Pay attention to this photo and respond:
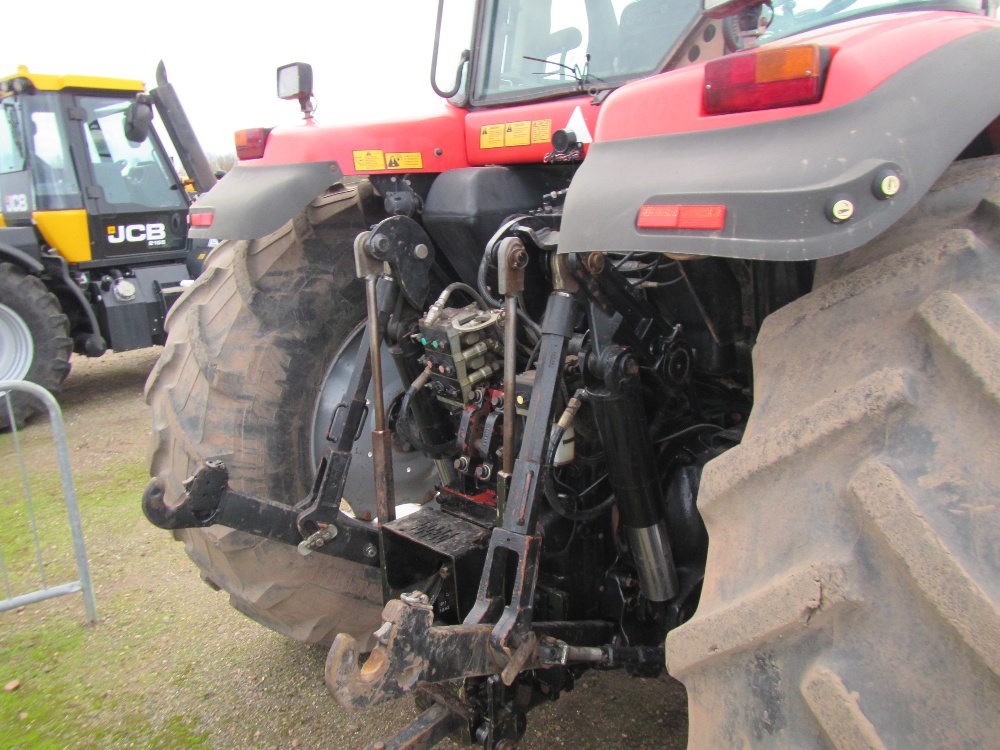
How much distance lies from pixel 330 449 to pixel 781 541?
1.26m

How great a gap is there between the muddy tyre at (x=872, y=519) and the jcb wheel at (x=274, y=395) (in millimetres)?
1424

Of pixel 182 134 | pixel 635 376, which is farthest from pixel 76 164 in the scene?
pixel 635 376

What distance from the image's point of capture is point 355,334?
2387 millimetres

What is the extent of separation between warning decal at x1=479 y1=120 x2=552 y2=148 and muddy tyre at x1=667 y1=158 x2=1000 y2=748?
3.54 feet

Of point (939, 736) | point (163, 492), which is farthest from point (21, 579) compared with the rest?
point (939, 736)

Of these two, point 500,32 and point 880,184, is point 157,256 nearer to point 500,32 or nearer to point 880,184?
point 500,32

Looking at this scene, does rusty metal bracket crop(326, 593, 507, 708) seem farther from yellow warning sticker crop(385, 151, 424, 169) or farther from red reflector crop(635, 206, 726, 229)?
yellow warning sticker crop(385, 151, 424, 169)

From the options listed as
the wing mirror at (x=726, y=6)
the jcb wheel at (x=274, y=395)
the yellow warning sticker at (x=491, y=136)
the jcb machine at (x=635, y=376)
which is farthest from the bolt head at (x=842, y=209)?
the jcb wheel at (x=274, y=395)

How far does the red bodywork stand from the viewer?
1.09 metres

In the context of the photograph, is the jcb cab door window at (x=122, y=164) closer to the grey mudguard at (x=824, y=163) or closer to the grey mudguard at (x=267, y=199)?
the grey mudguard at (x=267, y=199)

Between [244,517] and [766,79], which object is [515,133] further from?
[244,517]

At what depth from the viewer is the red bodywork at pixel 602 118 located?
1.09 meters

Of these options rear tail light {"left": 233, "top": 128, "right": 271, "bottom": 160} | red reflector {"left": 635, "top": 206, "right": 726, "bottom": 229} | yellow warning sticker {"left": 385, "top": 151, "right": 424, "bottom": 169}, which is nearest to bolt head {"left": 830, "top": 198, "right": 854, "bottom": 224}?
red reflector {"left": 635, "top": 206, "right": 726, "bottom": 229}

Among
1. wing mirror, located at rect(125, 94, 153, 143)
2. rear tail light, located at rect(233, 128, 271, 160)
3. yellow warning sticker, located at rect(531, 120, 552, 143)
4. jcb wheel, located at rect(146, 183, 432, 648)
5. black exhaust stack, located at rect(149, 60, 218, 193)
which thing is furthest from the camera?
black exhaust stack, located at rect(149, 60, 218, 193)
